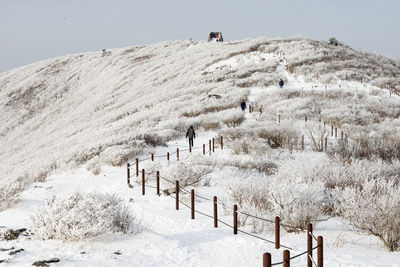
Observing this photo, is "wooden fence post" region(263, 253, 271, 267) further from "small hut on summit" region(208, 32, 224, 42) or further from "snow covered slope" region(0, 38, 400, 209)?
"small hut on summit" region(208, 32, 224, 42)

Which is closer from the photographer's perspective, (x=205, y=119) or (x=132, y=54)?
(x=205, y=119)

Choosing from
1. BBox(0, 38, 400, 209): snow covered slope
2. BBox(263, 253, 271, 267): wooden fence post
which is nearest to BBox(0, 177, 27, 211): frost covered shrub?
BBox(0, 38, 400, 209): snow covered slope

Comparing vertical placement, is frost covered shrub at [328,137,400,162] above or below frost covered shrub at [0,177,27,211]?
above

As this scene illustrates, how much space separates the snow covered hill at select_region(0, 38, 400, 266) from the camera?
761cm

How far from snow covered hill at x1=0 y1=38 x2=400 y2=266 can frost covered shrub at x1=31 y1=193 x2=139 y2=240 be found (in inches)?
10.4

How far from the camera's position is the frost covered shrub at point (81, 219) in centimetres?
678

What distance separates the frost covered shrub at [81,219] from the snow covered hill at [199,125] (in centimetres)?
26

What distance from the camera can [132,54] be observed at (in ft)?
234

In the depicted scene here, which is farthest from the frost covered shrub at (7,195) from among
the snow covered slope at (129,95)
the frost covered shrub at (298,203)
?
the frost covered shrub at (298,203)

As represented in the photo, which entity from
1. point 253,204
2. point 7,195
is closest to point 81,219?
point 253,204

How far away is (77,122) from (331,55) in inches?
1181

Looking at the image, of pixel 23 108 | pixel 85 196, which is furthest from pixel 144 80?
pixel 85 196

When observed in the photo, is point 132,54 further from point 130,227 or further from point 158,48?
point 130,227

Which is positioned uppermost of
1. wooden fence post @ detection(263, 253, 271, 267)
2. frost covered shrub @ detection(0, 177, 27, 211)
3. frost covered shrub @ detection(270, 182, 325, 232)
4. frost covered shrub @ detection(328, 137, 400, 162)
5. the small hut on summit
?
the small hut on summit
